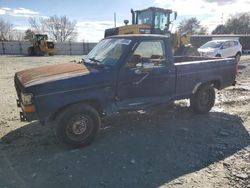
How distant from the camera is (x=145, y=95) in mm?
5762

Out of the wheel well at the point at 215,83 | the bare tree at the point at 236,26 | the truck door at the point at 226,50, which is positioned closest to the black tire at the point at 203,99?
the wheel well at the point at 215,83

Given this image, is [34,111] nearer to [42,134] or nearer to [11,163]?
[11,163]

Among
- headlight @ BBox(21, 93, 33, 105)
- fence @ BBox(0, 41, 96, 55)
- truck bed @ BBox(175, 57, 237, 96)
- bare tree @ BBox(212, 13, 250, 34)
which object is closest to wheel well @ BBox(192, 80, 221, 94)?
truck bed @ BBox(175, 57, 237, 96)

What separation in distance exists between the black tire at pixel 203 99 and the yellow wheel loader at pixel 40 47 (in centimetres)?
2957

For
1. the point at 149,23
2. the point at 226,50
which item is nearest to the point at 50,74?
the point at 149,23

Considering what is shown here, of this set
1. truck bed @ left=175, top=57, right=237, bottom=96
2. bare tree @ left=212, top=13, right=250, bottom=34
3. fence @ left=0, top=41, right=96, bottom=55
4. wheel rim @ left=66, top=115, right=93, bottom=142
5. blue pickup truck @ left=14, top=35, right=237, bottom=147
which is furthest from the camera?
bare tree @ left=212, top=13, right=250, bottom=34

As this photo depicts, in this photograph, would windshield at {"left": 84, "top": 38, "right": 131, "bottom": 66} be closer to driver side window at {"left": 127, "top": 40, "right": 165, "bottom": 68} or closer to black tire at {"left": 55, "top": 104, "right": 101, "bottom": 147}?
driver side window at {"left": 127, "top": 40, "right": 165, "bottom": 68}

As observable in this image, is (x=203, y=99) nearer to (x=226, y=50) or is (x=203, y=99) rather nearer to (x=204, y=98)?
(x=204, y=98)

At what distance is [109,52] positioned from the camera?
571cm

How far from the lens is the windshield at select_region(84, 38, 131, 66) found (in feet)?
18.0

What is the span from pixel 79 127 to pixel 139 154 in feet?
3.82

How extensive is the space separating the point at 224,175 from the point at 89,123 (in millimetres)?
2403

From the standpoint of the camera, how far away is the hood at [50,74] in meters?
4.82

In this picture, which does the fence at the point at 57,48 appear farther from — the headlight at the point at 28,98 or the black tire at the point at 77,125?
the headlight at the point at 28,98
